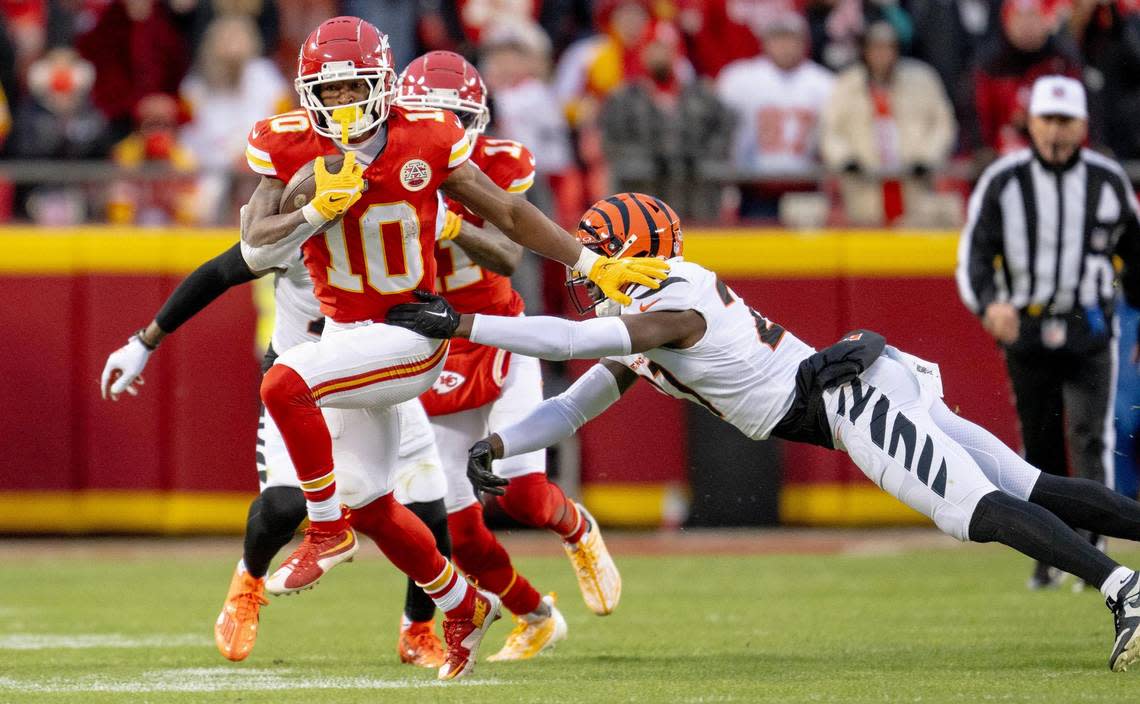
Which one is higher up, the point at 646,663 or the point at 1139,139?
the point at 1139,139

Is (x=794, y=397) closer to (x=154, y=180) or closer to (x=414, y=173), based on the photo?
(x=414, y=173)

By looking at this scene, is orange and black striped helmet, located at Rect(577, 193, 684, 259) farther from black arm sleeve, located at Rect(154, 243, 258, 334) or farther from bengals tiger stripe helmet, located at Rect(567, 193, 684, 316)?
black arm sleeve, located at Rect(154, 243, 258, 334)

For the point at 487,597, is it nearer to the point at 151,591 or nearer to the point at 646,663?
the point at 646,663

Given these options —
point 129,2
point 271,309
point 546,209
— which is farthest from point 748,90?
point 129,2

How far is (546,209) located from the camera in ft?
30.5

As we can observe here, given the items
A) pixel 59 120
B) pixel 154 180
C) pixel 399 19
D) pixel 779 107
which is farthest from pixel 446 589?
pixel 399 19

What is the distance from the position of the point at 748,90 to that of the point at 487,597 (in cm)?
558

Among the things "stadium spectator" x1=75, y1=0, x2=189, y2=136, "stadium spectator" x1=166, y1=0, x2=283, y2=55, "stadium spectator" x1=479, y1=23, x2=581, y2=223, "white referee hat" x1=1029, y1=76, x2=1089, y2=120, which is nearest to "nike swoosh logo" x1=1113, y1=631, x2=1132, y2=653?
"white referee hat" x1=1029, y1=76, x2=1089, y2=120

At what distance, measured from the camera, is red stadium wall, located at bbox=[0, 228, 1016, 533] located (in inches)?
379

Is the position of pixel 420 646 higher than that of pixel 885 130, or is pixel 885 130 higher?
Answer: pixel 885 130

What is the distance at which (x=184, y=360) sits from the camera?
9.67m

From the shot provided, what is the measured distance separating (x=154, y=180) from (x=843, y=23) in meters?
4.22

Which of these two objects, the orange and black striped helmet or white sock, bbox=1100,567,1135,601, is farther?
the orange and black striped helmet

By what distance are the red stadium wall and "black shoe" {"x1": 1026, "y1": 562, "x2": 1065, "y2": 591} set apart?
2331mm
